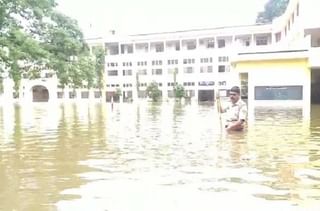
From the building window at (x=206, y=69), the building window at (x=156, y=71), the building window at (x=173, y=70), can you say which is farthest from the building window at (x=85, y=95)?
the building window at (x=206, y=69)

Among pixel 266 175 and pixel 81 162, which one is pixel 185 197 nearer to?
pixel 266 175

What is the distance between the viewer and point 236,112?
1173 cm

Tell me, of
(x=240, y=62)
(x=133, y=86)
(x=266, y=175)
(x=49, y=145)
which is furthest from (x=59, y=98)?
(x=266, y=175)

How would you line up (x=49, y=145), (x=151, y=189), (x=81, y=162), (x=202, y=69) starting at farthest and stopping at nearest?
(x=202, y=69)
(x=49, y=145)
(x=81, y=162)
(x=151, y=189)

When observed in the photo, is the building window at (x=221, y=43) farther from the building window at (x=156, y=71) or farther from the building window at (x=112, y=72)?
the building window at (x=112, y=72)

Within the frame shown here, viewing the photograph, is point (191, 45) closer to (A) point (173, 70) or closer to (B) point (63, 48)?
(A) point (173, 70)

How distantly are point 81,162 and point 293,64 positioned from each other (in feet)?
101

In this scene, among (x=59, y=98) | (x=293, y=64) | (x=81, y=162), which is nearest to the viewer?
(x=81, y=162)

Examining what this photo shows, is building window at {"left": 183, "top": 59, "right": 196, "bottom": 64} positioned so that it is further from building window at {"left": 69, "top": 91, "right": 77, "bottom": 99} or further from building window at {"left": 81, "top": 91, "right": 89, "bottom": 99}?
building window at {"left": 69, "top": 91, "right": 77, "bottom": 99}

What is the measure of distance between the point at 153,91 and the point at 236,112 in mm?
55380

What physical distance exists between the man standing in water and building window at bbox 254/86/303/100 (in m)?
25.4

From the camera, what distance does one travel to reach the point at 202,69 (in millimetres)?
69562

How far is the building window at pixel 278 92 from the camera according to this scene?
36562 mm

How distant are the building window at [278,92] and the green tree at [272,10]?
119 ft
